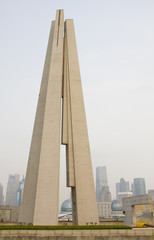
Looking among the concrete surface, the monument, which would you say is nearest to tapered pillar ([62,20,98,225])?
the monument

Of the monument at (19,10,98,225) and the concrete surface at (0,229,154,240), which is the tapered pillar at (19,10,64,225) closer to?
the monument at (19,10,98,225)

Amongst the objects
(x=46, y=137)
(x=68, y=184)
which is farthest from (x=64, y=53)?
(x=68, y=184)

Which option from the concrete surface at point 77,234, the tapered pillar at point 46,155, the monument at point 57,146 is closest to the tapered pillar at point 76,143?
the monument at point 57,146

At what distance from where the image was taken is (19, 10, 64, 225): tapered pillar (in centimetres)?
1431

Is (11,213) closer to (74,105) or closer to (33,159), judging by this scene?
(33,159)

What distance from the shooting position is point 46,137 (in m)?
16.4

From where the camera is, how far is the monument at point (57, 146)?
14.6m

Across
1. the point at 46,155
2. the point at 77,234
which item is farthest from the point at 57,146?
the point at 77,234

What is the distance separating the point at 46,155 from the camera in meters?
15.8

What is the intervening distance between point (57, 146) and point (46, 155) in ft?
3.51

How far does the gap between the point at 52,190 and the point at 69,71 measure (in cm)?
1106

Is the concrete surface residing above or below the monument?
below

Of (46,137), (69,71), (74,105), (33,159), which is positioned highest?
(69,71)

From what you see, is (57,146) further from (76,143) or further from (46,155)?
(76,143)
